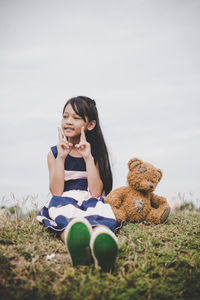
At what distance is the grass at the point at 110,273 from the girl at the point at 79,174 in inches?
12.3

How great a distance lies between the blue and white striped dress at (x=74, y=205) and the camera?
122 inches

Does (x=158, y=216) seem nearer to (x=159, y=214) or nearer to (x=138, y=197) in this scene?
A: (x=159, y=214)

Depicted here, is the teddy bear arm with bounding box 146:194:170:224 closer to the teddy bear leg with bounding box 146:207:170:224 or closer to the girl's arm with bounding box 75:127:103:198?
the teddy bear leg with bounding box 146:207:170:224

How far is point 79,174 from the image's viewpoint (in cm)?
402

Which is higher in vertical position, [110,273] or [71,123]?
[71,123]

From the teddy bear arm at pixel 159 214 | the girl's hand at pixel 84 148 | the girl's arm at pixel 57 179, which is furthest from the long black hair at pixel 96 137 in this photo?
the teddy bear arm at pixel 159 214

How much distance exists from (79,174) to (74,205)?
646 millimetres

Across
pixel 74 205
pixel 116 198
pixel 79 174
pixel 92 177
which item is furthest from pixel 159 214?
pixel 79 174

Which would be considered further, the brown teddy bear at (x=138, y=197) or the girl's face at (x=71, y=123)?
the girl's face at (x=71, y=123)

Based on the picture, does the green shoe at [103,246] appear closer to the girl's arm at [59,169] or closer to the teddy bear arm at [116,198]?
the teddy bear arm at [116,198]

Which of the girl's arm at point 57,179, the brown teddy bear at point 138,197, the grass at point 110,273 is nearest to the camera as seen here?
the grass at point 110,273

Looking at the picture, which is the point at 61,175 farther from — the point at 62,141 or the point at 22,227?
the point at 22,227

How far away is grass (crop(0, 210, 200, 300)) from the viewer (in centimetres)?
194

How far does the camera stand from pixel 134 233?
3053 millimetres
